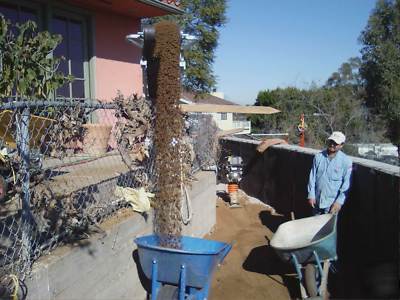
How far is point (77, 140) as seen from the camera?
169 inches

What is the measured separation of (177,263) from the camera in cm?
398

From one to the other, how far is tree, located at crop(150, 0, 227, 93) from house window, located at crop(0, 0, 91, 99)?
37.3ft

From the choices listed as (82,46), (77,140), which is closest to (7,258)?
(77,140)

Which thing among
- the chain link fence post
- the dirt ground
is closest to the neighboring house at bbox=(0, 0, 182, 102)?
the dirt ground

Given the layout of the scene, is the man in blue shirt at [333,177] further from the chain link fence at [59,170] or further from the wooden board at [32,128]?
the wooden board at [32,128]

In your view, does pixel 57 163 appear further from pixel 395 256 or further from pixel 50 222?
pixel 395 256

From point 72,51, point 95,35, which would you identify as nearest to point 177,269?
point 72,51

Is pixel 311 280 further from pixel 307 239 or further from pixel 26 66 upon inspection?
pixel 26 66

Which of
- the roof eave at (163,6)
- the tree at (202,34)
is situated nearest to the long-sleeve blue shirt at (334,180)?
the roof eave at (163,6)

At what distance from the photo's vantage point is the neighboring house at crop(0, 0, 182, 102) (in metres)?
7.64

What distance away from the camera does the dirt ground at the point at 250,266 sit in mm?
5320

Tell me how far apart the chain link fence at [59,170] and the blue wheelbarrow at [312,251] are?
1730 mm

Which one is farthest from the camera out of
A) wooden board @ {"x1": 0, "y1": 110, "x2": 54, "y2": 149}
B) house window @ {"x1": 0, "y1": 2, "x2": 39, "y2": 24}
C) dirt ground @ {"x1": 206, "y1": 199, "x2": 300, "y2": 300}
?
house window @ {"x1": 0, "y1": 2, "x2": 39, "y2": 24}

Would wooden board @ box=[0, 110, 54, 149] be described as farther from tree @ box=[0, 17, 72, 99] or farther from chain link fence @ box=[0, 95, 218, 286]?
tree @ box=[0, 17, 72, 99]
